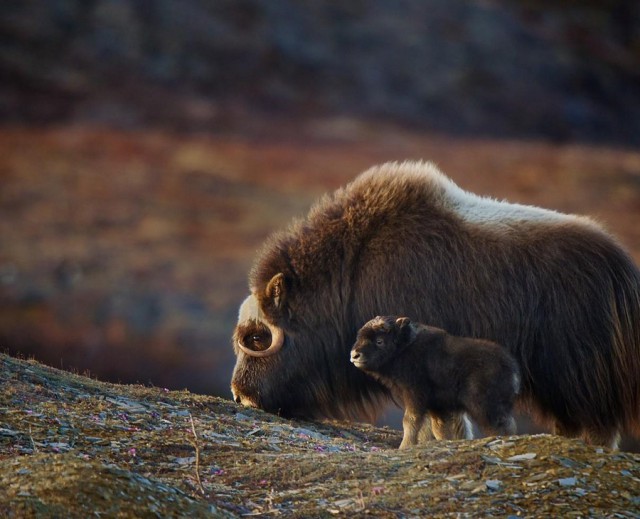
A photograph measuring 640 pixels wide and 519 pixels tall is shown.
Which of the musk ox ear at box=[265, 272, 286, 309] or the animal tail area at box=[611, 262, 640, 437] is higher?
the musk ox ear at box=[265, 272, 286, 309]

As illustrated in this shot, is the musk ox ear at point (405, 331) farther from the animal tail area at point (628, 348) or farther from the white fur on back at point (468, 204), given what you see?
the animal tail area at point (628, 348)

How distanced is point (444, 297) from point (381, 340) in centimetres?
71

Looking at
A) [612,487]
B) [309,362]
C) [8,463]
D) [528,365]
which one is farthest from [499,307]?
[8,463]

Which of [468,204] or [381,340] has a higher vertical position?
[468,204]

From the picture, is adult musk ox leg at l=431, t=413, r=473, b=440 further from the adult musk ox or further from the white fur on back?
the white fur on back

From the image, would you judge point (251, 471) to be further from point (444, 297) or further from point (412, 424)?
point (444, 297)

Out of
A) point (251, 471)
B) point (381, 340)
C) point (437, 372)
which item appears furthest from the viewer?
point (381, 340)

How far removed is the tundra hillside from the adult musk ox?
1.03 meters

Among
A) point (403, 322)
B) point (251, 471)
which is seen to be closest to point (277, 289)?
point (403, 322)

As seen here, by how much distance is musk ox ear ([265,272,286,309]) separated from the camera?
20.7 feet

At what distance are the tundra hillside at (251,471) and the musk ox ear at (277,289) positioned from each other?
1.08 meters

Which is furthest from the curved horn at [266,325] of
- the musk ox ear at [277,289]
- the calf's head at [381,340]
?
the calf's head at [381,340]

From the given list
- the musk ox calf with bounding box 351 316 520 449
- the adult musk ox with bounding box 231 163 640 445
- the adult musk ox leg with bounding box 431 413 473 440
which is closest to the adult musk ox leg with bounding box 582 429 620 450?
the adult musk ox with bounding box 231 163 640 445

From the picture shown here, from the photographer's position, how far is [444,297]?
607 centimetres
